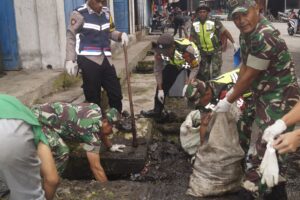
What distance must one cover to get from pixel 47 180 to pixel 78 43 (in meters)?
2.69

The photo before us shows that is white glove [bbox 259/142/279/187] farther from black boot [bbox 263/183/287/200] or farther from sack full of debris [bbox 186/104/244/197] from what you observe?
sack full of debris [bbox 186/104/244/197]

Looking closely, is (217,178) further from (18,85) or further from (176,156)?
(18,85)

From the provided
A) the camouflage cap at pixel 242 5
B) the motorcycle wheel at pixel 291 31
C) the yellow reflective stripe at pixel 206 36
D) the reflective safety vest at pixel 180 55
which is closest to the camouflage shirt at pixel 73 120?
the camouflage cap at pixel 242 5

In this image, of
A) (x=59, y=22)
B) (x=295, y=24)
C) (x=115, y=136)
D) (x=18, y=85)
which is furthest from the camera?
(x=295, y=24)

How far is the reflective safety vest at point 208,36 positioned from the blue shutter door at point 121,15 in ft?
19.9

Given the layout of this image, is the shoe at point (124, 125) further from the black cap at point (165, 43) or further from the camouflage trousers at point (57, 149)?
the camouflage trousers at point (57, 149)

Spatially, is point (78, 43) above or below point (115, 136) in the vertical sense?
above

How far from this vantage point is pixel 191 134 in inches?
171

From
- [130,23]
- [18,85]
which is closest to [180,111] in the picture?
[18,85]

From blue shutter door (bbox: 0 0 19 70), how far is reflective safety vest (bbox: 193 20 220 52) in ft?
9.27

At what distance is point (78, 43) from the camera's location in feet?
15.2

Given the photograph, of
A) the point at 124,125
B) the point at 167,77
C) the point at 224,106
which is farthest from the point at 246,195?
the point at 167,77

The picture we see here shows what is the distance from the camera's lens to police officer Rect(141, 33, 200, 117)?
16.0 ft

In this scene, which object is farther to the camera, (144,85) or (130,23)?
(130,23)
